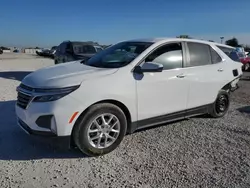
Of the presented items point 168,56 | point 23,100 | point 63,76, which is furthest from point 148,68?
point 23,100

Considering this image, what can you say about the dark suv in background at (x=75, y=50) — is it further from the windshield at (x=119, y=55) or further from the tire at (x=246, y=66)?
the tire at (x=246, y=66)

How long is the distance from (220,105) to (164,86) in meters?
1.96

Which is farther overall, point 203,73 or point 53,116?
point 203,73

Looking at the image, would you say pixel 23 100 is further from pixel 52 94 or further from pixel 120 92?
pixel 120 92

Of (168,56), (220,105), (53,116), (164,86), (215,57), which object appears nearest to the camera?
(53,116)

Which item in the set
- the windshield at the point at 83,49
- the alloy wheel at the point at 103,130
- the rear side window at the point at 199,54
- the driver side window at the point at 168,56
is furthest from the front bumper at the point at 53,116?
the windshield at the point at 83,49

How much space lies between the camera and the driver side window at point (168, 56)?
4.47 metres

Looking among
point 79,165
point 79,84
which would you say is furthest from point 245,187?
point 79,84

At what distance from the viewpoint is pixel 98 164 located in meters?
3.63

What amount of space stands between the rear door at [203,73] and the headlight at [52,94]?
7.36 ft

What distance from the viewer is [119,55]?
4.68 metres

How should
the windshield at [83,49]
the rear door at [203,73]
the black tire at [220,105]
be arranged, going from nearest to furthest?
the rear door at [203,73] → the black tire at [220,105] → the windshield at [83,49]

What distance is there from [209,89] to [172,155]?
190 cm

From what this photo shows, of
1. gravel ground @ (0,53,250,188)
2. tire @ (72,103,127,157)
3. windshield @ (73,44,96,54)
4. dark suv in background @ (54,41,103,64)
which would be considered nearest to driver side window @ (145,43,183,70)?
tire @ (72,103,127,157)
